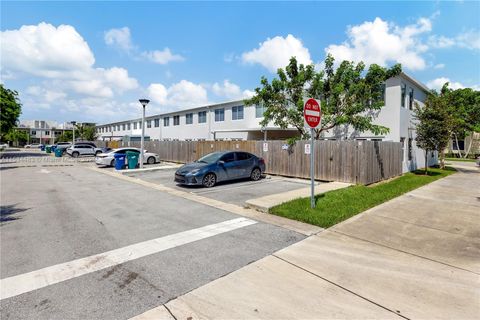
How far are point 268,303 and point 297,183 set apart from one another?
9431mm

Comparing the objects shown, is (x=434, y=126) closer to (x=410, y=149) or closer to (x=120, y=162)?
(x=410, y=149)

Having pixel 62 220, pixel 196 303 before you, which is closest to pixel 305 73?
pixel 62 220

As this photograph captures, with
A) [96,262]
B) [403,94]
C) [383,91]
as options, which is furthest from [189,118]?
[96,262]

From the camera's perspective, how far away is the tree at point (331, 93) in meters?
14.6

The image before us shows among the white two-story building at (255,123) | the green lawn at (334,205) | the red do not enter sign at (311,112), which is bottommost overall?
the green lawn at (334,205)

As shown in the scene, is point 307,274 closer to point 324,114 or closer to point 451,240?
point 451,240

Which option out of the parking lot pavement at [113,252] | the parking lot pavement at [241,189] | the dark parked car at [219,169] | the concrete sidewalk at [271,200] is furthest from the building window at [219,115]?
the parking lot pavement at [113,252]

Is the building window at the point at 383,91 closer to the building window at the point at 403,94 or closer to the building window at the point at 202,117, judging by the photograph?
the building window at the point at 403,94

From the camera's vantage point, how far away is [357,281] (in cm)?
363

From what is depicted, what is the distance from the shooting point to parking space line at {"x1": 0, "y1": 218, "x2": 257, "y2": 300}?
3.54m

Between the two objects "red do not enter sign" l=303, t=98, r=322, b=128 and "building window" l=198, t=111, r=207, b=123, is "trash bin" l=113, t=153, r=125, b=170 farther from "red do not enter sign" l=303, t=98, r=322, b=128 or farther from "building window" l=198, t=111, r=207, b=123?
"red do not enter sign" l=303, t=98, r=322, b=128

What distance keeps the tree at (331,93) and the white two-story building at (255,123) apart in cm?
82

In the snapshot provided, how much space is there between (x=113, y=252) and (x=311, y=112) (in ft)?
17.9

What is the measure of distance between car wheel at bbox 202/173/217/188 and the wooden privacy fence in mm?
4767
